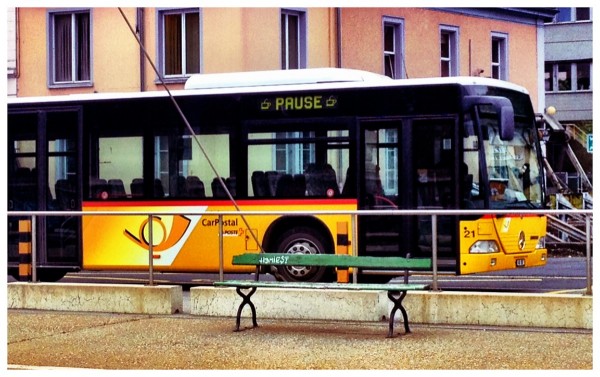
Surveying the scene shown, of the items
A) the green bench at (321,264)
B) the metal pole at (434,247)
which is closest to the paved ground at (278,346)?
the green bench at (321,264)

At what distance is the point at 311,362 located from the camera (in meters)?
10.4

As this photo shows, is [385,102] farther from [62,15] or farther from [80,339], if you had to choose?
[62,15]

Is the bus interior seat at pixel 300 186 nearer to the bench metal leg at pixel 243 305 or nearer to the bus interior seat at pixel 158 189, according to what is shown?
the bus interior seat at pixel 158 189

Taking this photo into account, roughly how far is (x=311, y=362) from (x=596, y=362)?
7.07ft

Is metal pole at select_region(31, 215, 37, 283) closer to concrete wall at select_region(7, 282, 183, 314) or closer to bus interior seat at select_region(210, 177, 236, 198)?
concrete wall at select_region(7, 282, 183, 314)

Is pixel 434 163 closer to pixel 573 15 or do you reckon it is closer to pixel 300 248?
pixel 300 248

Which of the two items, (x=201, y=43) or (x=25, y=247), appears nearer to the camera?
(x=25, y=247)

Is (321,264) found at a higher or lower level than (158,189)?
lower

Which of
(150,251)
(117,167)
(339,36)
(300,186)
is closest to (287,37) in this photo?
(339,36)

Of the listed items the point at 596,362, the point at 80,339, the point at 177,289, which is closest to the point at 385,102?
the point at 177,289

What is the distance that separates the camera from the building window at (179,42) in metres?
29.8

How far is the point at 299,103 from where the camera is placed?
18.9 metres

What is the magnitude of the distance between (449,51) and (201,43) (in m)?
8.72

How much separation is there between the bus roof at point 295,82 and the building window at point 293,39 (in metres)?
10.1
